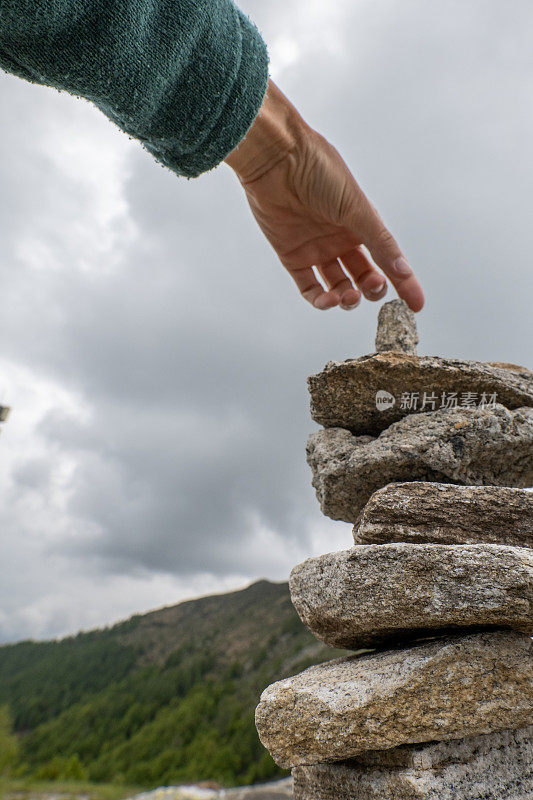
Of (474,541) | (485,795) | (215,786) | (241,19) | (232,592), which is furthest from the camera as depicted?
(232,592)

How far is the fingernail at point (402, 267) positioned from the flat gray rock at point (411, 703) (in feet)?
10.7

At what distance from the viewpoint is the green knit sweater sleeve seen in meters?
2.16

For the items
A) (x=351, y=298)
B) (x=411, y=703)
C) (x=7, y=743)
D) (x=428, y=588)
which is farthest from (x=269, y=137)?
(x=7, y=743)

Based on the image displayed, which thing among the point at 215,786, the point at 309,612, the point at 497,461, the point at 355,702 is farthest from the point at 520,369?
the point at 215,786

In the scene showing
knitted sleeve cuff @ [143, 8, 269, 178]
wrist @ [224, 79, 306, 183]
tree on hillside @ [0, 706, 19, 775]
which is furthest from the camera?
tree on hillside @ [0, 706, 19, 775]

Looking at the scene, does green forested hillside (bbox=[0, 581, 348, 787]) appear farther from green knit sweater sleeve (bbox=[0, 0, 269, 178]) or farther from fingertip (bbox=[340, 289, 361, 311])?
green knit sweater sleeve (bbox=[0, 0, 269, 178])

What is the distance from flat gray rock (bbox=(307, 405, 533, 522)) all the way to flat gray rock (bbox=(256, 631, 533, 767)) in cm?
144

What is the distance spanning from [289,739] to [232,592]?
226ft

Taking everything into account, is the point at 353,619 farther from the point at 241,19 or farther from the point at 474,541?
the point at 241,19

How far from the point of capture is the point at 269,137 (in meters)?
4.16

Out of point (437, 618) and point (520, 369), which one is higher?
point (520, 369)

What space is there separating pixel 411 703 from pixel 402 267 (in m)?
3.70

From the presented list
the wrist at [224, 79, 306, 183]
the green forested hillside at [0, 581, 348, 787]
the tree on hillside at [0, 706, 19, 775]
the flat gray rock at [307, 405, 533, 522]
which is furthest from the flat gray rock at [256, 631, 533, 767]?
the tree on hillside at [0, 706, 19, 775]

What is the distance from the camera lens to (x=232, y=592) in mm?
68500
